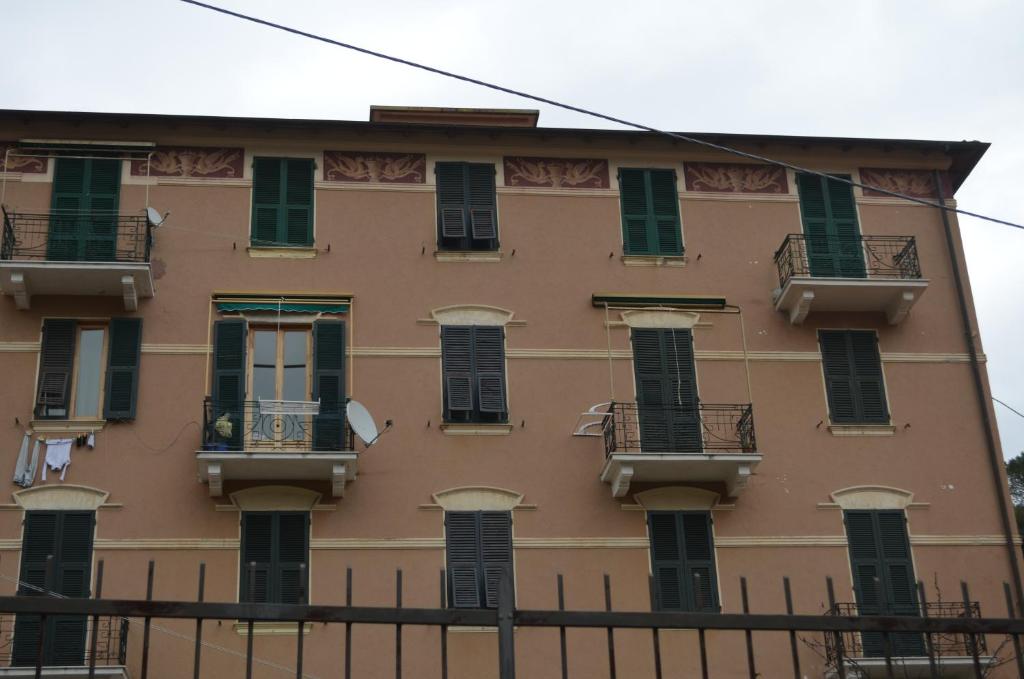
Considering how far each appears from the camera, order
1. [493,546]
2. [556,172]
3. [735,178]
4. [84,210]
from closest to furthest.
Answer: [493,546] < [84,210] < [556,172] < [735,178]

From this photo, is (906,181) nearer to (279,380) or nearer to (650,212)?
(650,212)

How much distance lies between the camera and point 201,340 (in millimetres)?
22031

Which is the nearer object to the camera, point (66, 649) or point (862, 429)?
point (66, 649)

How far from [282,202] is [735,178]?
7989 mm

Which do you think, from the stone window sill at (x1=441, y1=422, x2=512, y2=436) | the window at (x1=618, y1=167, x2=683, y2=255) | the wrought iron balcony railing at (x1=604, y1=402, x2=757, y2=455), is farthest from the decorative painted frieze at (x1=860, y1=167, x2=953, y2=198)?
the stone window sill at (x1=441, y1=422, x2=512, y2=436)

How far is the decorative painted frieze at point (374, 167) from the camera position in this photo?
2356cm

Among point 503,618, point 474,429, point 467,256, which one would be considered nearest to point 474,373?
point 474,429

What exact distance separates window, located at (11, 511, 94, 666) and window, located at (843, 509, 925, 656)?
11.8m

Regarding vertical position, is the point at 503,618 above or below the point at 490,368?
below

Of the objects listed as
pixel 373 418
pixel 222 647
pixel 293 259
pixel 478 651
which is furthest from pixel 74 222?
pixel 478 651

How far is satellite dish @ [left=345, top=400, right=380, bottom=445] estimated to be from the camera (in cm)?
2055

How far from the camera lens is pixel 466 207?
23469 mm

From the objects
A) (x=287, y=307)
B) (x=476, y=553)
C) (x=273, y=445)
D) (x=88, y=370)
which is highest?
(x=287, y=307)

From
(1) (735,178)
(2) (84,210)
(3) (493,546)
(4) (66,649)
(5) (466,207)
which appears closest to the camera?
(4) (66,649)
